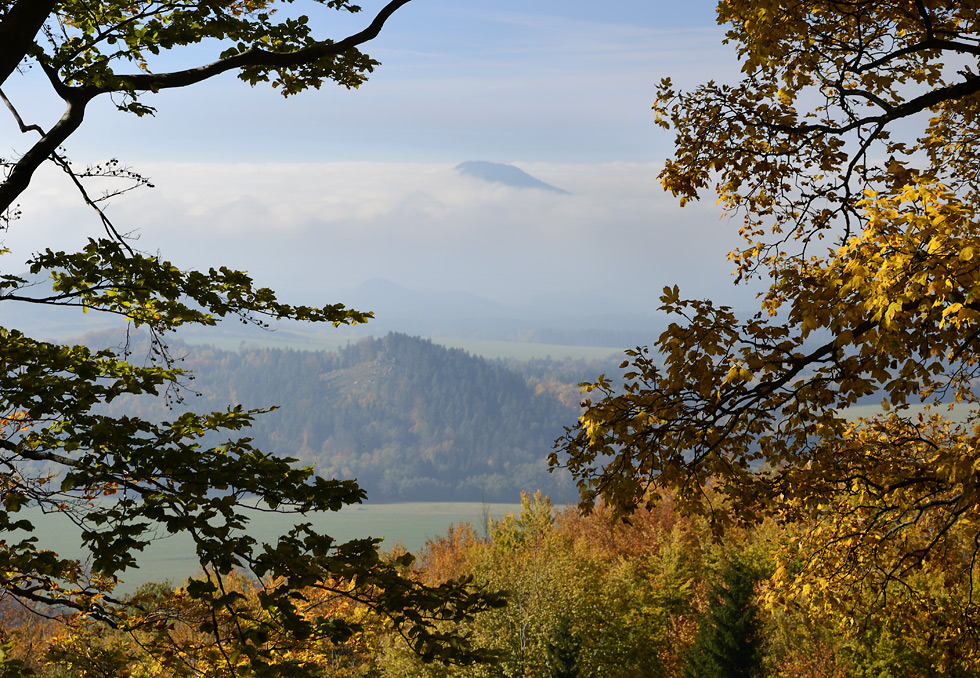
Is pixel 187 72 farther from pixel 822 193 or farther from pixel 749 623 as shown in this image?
pixel 749 623

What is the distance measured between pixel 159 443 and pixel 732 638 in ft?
85.5

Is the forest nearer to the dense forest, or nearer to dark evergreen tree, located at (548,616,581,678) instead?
the dense forest

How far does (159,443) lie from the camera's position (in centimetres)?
620

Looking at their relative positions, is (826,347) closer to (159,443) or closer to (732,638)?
(159,443)

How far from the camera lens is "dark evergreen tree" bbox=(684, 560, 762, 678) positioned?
89.4ft

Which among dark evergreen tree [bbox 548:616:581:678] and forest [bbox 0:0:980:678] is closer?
forest [bbox 0:0:980:678]

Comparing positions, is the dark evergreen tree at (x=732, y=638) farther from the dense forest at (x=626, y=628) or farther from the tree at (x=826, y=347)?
the tree at (x=826, y=347)

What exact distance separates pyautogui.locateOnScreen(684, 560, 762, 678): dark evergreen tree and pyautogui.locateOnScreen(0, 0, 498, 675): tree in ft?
74.9

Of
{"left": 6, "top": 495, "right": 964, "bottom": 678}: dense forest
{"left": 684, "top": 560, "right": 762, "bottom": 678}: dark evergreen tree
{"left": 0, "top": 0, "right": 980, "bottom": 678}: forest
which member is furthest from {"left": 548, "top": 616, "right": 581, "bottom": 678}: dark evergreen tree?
{"left": 0, "top": 0, "right": 980, "bottom": 678}: forest

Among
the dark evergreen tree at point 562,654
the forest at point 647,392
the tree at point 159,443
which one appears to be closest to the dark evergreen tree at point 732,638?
the dark evergreen tree at point 562,654

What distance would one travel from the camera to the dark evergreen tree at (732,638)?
1072 inches

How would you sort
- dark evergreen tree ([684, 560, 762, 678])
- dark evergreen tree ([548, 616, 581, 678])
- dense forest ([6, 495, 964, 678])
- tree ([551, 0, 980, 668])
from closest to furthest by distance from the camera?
1. tree ([551, 0, 980, 668])
2. dense forest ([6, 495, 964, 678])
3. dark evergreen tree ([548, 616, 581, 678])
4. dark evergreen tree ([684, 560, 762, 678])

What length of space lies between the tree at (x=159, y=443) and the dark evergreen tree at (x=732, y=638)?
22.8m

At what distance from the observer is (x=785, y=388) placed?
683 cm
